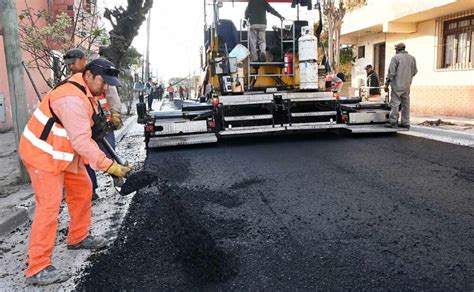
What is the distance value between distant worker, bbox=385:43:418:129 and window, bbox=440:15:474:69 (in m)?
4.90

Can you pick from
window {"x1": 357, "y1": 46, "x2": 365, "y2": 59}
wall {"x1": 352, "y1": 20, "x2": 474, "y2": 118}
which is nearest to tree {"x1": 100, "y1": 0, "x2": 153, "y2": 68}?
wall {"x1": 352, "y1": 20, "x2": 474, "y2": 118}

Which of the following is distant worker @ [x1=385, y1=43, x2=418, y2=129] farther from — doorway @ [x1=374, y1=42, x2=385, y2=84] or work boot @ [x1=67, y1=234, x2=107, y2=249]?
doorway @ [x1=374, y1=42, x2=385, y2=84]

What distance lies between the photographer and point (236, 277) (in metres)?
2.66

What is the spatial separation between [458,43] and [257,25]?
8012mm

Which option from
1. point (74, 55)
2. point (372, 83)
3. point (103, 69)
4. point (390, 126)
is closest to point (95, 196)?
point (74, 55)

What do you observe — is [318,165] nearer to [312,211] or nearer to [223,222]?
[312,211]

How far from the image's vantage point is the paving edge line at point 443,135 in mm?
7747

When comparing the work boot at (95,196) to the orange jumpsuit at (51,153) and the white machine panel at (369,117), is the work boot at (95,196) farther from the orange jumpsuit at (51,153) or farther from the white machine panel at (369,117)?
the white machine panel at (369,117)

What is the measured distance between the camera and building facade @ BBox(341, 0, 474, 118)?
478 inches

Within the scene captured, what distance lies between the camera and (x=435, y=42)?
1356cm

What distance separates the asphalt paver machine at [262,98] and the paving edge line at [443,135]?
1.00 meters

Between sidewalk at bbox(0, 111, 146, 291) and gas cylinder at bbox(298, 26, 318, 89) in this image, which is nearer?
sidewalk at bbox(0, 111, 146, 291)

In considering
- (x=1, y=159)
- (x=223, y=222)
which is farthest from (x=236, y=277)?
(x=1, y=159)

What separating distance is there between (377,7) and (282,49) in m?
8.72
